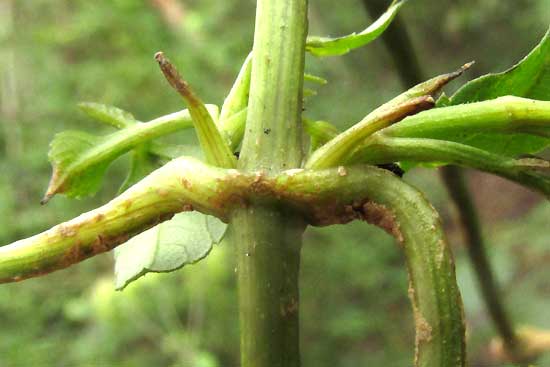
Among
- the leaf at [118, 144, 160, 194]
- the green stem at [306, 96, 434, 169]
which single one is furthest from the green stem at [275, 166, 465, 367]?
the leaf at [118, 144, 160, 194]

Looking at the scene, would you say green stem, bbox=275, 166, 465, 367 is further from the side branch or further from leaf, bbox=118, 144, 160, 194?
leaf, bbox=118, 144, 160, 194

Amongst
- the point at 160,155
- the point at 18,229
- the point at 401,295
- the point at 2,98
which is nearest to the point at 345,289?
the point at 401,295

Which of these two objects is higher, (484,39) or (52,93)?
(484,39)

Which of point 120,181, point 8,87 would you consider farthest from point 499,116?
point 8,87

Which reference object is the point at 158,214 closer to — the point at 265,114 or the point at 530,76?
the point at 265,114

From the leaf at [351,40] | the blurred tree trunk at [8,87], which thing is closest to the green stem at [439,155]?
the leaf at [351,40]

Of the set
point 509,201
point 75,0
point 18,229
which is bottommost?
point 18,229
